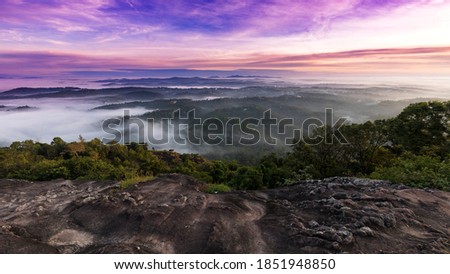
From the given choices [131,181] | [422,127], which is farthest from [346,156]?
[131,181]

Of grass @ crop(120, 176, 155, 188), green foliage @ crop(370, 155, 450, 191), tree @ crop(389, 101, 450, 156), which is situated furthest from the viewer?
tree @ crop(389, 101, 450, 156)

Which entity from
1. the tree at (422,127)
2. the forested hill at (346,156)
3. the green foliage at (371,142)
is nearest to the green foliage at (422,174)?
the forested hill at (346,156)

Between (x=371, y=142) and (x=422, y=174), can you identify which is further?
(x=371, y=142)

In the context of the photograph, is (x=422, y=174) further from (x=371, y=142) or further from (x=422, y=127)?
(x=422, y=127)

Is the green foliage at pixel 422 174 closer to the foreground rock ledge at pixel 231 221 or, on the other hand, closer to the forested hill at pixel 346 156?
the foreground rock ledge at pixel 231 221

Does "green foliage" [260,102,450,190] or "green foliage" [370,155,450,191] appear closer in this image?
"green foliage" [370,155,450,191]

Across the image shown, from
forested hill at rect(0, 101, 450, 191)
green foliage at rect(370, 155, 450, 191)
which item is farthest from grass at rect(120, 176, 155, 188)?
green foliage at rect(370, 155, 450, 191)

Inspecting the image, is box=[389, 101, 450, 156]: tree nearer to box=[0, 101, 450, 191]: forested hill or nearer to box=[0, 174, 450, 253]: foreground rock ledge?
box=[0, 101, 450, 191]: forested hill

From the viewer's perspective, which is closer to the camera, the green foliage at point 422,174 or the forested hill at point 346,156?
the green foliage at point 422,174

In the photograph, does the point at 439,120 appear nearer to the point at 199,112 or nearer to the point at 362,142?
the point at 362,142
